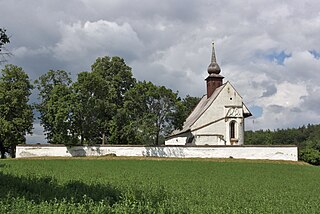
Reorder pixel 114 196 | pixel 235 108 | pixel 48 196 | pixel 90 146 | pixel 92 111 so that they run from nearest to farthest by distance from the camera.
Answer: pixel 48 196, pixel 114 196, pixel 90 146, pixel 92 111, pixel 235 108

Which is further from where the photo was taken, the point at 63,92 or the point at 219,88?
the point at 219,88

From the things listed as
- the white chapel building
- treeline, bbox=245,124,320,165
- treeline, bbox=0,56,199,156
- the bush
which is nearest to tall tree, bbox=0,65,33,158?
treeline, bbox=0,56,199,156

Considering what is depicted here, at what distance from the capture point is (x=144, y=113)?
52.3 metres

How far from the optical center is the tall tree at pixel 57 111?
160ft

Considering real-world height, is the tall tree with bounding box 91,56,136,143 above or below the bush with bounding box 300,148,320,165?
above

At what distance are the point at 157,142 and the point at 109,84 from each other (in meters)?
11.6

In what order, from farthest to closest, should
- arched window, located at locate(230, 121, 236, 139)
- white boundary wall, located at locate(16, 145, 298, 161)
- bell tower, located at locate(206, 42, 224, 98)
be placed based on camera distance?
1. bell tower, located at locate(206, 42, 224, 98)
2. arched window, located at locate(230, 121, 236, 139)
3. white boundary wall, located at locate(16, 145, 298, 161)

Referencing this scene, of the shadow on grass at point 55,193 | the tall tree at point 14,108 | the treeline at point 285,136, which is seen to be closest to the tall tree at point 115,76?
the tall tree at point 14,108

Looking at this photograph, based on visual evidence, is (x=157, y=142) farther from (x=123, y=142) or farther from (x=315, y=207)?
(x=315, y=207)

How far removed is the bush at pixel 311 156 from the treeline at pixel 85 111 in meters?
17.1

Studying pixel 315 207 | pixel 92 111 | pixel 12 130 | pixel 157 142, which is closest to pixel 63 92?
pixel 92 111

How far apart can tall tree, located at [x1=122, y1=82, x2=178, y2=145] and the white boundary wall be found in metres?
3.04

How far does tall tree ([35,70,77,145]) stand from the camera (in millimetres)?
48625

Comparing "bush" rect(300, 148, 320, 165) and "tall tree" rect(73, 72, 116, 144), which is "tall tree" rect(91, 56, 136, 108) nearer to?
"tall tree" rect(73, 72, 116, 144)
